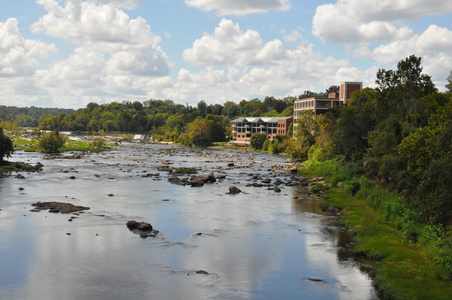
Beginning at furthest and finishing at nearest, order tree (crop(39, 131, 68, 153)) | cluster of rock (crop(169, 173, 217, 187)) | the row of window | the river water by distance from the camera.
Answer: the row of window
tree (crop(39, 131, 68, 153))
cluster of rock (crop(169, 173, 217, 187))
the river water

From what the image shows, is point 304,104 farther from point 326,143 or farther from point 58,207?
point 58,207

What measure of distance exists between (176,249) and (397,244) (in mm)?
18906

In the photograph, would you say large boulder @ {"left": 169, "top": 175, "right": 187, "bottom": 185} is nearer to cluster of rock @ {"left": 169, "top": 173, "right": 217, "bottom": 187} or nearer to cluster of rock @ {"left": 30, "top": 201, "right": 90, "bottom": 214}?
cluster of rock @ {"left": 169, "top": 173, "right": 217, "bottom": 187}

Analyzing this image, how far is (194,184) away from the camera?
255ft

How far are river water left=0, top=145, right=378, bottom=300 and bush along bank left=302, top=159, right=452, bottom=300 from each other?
1752mm

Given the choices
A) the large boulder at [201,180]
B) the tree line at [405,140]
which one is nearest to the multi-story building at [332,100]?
the tree line at [405,140]

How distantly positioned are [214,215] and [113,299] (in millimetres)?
25850

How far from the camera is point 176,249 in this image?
1484 inches

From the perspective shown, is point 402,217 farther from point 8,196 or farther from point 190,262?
point 8,196

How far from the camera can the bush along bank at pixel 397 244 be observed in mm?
28000

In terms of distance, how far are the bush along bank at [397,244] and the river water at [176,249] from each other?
175 cm

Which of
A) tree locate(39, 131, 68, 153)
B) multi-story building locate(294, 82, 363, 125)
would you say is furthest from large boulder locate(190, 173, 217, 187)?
multi-story building locate(294, 82, 363, 125)

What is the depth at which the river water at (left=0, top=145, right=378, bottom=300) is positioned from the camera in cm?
2880

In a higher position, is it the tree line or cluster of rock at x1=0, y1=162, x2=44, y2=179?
the tree line
